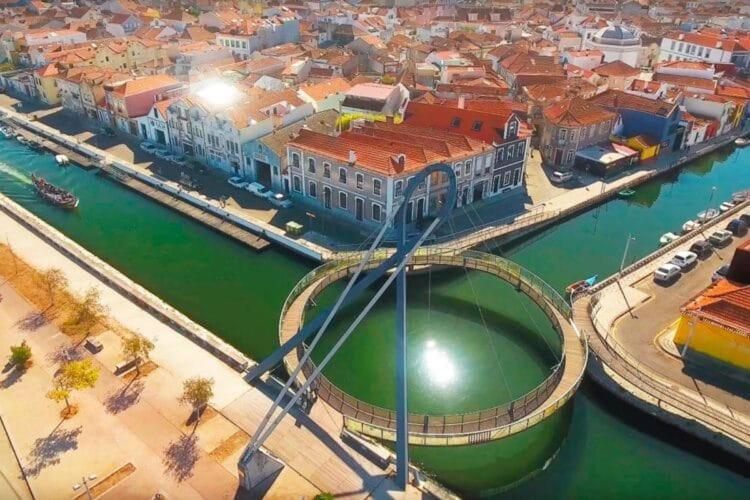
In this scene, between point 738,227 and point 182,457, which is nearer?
point 182,457

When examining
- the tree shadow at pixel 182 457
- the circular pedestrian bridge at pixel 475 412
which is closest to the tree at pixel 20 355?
the tree shadow at pixel 182 457

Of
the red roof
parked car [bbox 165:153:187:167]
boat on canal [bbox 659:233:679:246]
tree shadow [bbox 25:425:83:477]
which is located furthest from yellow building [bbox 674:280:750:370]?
parked car [bbox 165:153:187:167]

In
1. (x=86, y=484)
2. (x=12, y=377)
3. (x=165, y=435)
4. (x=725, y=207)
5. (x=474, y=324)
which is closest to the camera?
(x=86, y=484)

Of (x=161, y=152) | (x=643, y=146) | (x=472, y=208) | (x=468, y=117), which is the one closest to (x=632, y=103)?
(x=643, y=146)

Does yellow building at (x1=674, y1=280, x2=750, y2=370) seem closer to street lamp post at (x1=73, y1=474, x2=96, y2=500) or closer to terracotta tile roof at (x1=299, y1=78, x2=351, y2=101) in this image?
street lamp post at (x1=73, y1=474, x2=96, y2=500)

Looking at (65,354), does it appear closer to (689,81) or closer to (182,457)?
(182,457)

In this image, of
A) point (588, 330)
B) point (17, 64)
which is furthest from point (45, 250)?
point (17, 64)
